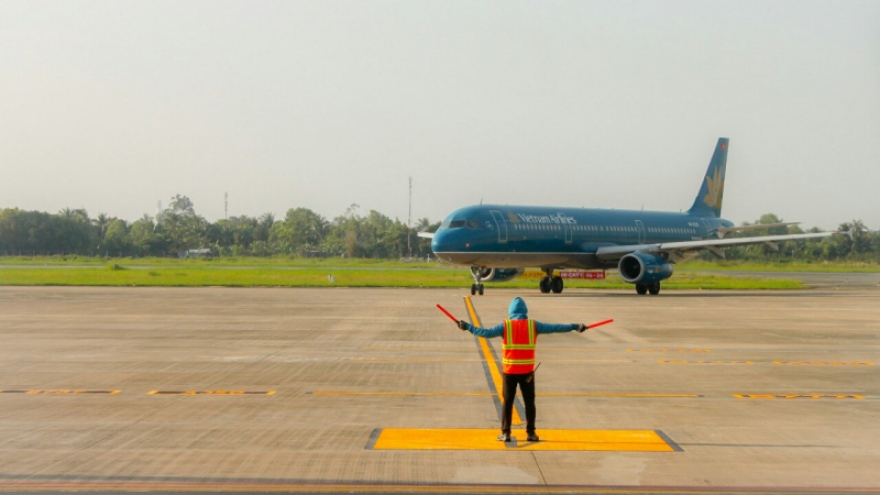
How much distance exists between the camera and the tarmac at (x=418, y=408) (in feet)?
28.2

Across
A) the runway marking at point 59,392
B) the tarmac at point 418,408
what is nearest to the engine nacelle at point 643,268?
the tarmac at point 418,408

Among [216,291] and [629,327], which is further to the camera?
[216,291]

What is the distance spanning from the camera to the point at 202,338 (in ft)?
70.8

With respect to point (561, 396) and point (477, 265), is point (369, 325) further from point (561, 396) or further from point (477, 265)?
point (477, 265)

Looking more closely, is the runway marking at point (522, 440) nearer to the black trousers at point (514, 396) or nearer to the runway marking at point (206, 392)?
the black trousers at point (514, 396)

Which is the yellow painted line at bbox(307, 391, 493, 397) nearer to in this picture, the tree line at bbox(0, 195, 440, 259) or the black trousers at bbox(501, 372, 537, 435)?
the black trousers at bbox(501, 372, 537, 435)

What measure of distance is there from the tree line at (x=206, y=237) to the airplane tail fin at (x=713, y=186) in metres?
66.2

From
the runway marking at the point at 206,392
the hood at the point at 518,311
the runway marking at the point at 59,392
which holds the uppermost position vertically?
the hood at the point at 518,311

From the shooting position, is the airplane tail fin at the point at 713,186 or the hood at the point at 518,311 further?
the airplane tail fin at the point at 713,186

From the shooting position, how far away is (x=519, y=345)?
34.1ft

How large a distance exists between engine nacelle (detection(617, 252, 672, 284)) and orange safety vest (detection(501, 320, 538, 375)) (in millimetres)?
32745

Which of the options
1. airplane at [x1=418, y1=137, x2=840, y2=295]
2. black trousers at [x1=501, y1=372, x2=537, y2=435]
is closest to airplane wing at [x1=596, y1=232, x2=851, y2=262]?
airplane at [x1=418, y1=137, x2=840, y2=295]

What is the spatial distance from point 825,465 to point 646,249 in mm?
36092

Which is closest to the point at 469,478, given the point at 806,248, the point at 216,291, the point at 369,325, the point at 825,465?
the point at 825,465
